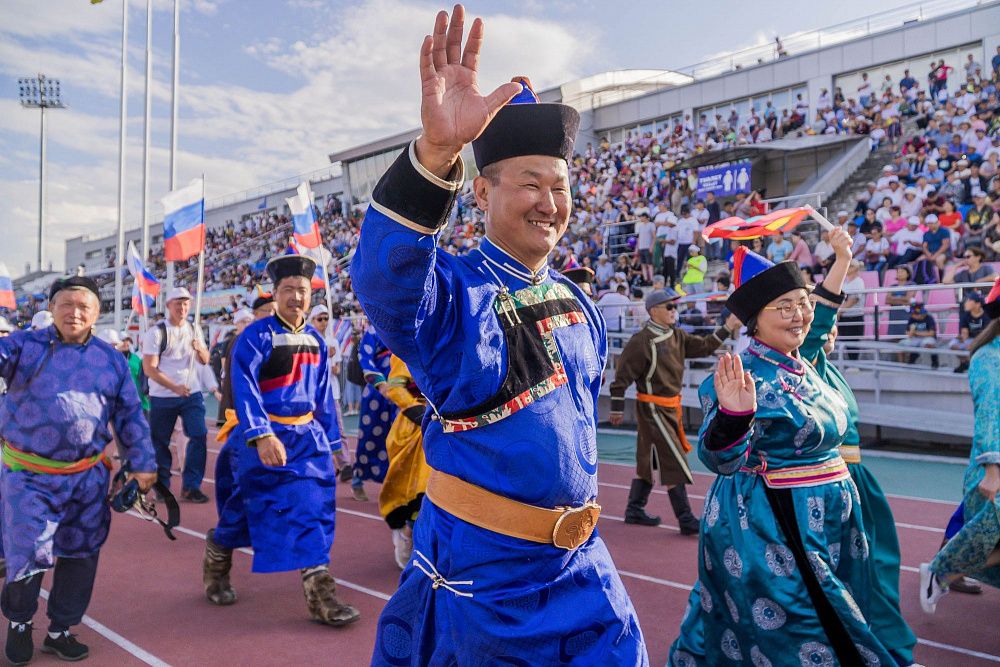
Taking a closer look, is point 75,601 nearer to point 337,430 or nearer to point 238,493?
point 238,493

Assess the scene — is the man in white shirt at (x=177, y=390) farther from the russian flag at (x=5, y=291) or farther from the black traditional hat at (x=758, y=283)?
the black traditional hat at (x=758, y=283)

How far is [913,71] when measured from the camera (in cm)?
2053

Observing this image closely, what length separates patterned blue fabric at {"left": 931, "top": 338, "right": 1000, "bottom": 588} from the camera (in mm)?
4039

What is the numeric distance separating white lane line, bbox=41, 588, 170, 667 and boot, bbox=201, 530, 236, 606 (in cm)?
62

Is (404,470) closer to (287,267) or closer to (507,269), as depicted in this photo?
(287,267)

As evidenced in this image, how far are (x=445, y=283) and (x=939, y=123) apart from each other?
16.3 metres

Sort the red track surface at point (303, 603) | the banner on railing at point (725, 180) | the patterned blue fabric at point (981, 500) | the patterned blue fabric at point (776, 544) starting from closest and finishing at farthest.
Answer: the patterned blue fabric at point (776, 544)
the patterned blue fabric at point (981, 500)
the red track surface at point (303, 603)
the banner on railing at point (725, 180)

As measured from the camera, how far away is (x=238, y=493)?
16.3 feet

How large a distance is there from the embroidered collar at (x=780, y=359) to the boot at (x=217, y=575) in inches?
136

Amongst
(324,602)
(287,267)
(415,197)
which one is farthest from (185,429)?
(415,197)

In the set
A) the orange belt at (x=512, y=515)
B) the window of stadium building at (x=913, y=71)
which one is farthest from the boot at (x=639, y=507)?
the window of stadium building at (x=913, y=71)

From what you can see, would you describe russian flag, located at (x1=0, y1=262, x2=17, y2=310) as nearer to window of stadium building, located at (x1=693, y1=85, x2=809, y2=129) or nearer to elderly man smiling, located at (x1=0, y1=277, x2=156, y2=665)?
elderly man smiling, located at (x1=0, y1=277, x2=156, y2=665)

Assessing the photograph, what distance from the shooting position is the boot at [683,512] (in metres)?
6.72

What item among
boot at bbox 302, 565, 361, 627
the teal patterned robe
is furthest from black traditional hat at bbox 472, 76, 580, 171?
boot at bbox 302, 565, 361, 627
